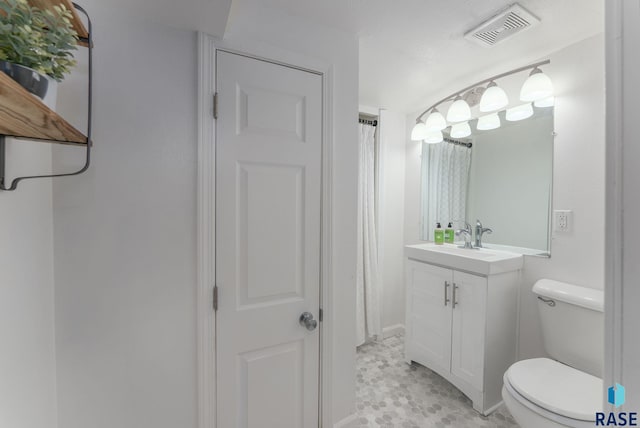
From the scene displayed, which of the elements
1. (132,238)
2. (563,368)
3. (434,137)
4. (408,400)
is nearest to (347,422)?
(408,400)

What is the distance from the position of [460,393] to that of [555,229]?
1.29 metres

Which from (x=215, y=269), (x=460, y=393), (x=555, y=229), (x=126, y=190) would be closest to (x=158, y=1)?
(x=126, y=190)

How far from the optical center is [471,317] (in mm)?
1716

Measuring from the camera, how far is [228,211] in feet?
3.80

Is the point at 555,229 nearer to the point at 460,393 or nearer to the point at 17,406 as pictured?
the point at 460,393

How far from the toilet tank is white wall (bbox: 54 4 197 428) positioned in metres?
1.91

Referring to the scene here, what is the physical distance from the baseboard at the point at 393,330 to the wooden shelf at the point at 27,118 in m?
2.71

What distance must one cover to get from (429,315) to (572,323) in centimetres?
80

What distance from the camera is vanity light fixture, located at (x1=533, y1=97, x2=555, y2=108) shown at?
168 centimetres

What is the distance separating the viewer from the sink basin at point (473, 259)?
165cm

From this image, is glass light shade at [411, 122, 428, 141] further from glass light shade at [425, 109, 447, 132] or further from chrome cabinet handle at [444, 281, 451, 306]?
chrome cabinet handle at [444, 281, 451, 306]

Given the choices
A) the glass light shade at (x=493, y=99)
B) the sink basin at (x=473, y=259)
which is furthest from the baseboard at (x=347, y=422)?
the glass light shade at (x=493, y=99)

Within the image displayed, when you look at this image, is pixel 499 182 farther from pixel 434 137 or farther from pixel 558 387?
pixel 558 387

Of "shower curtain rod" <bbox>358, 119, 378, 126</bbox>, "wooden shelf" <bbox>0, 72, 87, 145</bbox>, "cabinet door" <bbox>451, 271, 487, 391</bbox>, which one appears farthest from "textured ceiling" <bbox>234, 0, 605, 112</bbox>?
"cabinet door" <bbox>451, 271, 487, 391</bbox>
